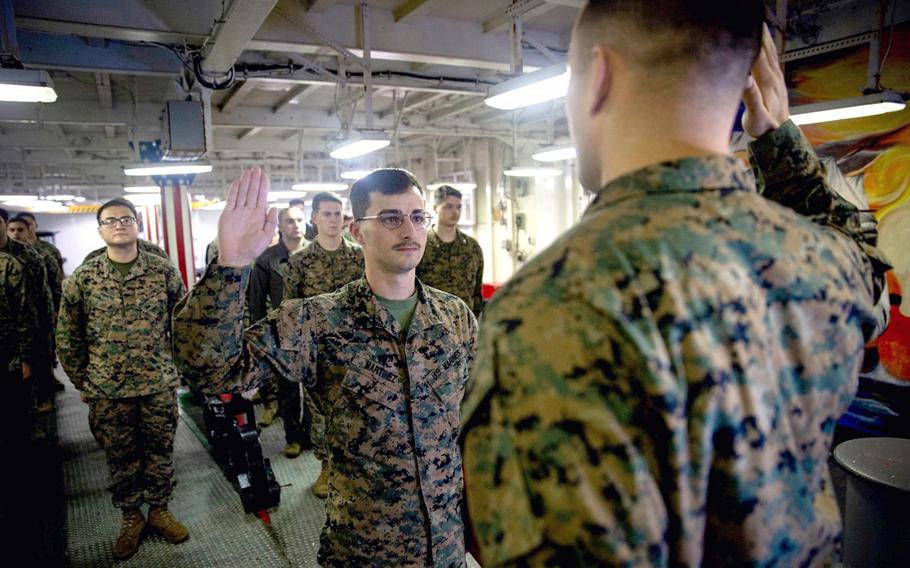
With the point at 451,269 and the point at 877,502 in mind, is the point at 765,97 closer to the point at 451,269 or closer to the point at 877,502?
the point at 877,502

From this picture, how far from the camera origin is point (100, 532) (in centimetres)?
354

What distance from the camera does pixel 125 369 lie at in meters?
3.36

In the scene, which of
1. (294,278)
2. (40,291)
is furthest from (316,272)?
(40,291)

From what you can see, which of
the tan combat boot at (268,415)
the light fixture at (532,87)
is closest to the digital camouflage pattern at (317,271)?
the tan combat boot at (268,415)

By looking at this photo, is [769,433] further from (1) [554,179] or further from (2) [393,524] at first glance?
(1) [554,179]

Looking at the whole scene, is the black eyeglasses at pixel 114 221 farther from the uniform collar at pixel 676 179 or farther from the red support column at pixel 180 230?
the red support column at pixel 180 230

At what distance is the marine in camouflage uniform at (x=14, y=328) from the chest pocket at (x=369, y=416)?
4296 millimetres

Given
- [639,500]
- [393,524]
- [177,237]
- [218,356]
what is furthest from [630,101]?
[177,237]

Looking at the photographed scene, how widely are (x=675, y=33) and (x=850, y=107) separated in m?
3.37

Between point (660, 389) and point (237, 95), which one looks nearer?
point (660, 389)

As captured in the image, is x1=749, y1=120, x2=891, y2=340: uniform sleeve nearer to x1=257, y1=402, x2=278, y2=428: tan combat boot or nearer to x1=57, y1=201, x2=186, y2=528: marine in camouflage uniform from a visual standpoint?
x1=57, y1=201, x2=186, y2=528: marine in camouflage uniform

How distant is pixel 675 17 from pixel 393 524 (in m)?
1.56

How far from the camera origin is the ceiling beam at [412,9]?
4.76 m

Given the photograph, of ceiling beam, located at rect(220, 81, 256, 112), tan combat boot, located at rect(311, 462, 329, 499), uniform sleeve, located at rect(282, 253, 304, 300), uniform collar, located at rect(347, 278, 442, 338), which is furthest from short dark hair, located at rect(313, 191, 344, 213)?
ceiling beam, located at rect(220, 81, 256, 112)
